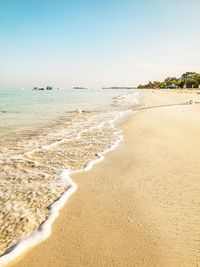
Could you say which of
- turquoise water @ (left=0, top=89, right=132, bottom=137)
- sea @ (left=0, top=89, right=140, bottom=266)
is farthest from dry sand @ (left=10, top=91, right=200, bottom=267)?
turquoise water @ (left=0, top=89, right=132, bottom=137)

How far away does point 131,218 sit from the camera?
14.0ft

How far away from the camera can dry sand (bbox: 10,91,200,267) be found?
335cm

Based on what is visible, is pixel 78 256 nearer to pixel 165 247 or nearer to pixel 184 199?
pixel 165 247

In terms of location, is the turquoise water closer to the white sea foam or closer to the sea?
the sea

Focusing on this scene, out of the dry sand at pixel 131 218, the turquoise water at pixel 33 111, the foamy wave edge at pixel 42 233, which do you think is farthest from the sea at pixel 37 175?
the turquoise water at pixel 33 111

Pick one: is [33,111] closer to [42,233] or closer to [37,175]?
[37,175]

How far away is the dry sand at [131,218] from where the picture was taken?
3354 millimetres

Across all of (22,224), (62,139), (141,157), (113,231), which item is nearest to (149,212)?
→ (113,231)

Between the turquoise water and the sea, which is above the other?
the sea

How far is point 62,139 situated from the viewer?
1065 centimetres

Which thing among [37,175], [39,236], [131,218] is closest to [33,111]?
[37,175]

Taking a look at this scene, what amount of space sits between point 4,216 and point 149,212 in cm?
217

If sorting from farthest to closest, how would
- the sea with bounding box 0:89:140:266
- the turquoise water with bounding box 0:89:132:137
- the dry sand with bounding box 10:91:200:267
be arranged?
the turquoise water with bounding box 0:89:132:137, the sea with bounding box 0:89:140:266, the dry sand with bounding box 10:91:200:267

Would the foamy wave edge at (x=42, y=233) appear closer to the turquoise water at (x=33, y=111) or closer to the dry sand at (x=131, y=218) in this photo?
the dry sand at (x=131, y=218)
